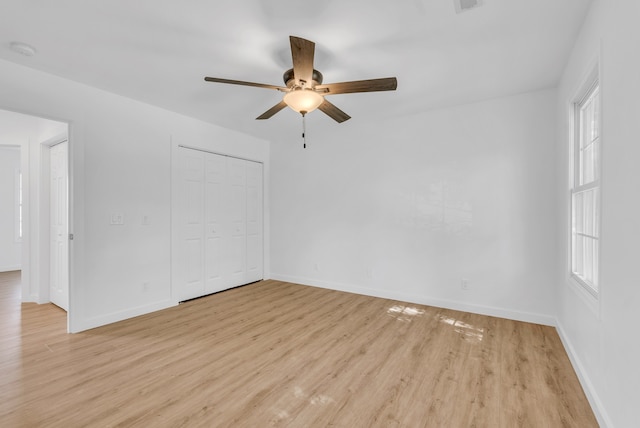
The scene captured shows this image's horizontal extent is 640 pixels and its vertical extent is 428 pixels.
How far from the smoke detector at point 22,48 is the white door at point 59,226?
1.64 meters

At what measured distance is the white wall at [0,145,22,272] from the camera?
19.7ft

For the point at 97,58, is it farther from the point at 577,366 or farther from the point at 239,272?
the point at 577,366

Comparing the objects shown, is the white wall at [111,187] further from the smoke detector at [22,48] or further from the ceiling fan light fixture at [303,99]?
the ceiling fan light fixture at [303,99]

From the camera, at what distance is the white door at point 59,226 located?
3.70 metres

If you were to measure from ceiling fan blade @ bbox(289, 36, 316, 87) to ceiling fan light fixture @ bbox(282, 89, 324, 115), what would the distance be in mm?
67

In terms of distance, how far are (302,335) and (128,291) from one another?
84.3 inches

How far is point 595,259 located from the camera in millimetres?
2082

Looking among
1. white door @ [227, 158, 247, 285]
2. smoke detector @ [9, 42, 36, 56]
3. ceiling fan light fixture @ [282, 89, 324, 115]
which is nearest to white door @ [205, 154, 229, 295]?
white door @ [227, 158, 247, 285]

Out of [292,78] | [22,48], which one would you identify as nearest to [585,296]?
[292,78]

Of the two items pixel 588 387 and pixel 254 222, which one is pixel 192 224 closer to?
pixel 254 222

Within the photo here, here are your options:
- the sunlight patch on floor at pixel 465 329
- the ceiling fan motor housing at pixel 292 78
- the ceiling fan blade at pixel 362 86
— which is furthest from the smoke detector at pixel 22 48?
the sunlight patch on floor at pixel 465 329

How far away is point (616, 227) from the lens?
58.6 inches

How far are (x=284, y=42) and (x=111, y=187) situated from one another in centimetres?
253

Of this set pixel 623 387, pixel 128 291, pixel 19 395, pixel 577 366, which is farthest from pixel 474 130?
pixel 19 395
